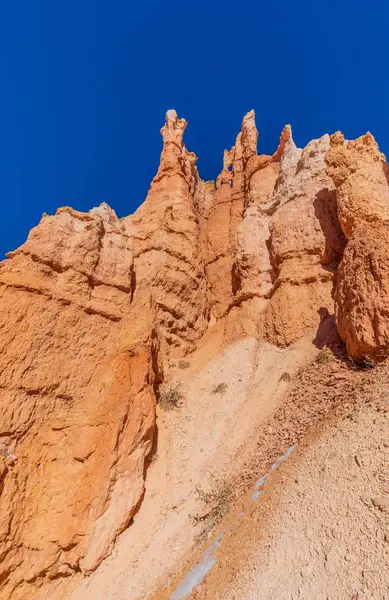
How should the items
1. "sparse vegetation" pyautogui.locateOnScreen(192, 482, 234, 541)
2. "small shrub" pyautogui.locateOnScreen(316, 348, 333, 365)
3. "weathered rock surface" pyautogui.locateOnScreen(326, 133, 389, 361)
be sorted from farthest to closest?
1. "small shrub" pyautogui.locateOnScreen(316, 348, 333, 365)
2. "weathered rock surface" pyautogui.locateOnScreen(326, 133, 389, 361)
3. "sparse vegetation" pyautogui.locateOnScreen(192, 482, 234, 541)

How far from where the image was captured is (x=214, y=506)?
8688 mm

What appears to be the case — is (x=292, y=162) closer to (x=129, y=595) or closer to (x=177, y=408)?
(x=177, y=408)

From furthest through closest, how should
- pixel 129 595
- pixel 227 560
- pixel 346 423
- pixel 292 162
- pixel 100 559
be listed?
pixel 292 162 < pixel 100 559 < pixel 129 595 < pixel 346 423 < pixel 227 560

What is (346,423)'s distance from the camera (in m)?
7.27

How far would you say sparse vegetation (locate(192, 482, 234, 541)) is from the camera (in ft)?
26.7

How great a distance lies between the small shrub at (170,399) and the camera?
13.2 metres

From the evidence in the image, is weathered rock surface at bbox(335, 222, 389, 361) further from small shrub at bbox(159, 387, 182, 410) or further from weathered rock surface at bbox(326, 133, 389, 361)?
small shrub at bbox(159, 387, 182, 410)

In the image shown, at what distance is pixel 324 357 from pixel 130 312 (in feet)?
24.9

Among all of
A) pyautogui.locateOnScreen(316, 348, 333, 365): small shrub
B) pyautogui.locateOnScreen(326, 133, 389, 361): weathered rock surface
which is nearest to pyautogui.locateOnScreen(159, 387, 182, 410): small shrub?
pyautogui.locateOnScreen(316, 348, 333, 365): small shrub

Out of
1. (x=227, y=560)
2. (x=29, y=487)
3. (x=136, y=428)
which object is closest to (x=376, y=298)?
(x=227, y=560)

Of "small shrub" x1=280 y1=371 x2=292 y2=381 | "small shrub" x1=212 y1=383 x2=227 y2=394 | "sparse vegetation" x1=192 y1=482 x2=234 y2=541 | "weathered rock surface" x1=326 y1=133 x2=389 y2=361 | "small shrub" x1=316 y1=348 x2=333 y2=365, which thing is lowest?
"sparse vegetation" x1=192 y1=482 x2=234 y2=541

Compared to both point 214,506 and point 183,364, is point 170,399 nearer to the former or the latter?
point 183,364

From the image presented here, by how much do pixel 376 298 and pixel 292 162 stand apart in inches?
525

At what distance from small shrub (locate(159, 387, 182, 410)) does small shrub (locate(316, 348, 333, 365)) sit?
5719 millimetres
